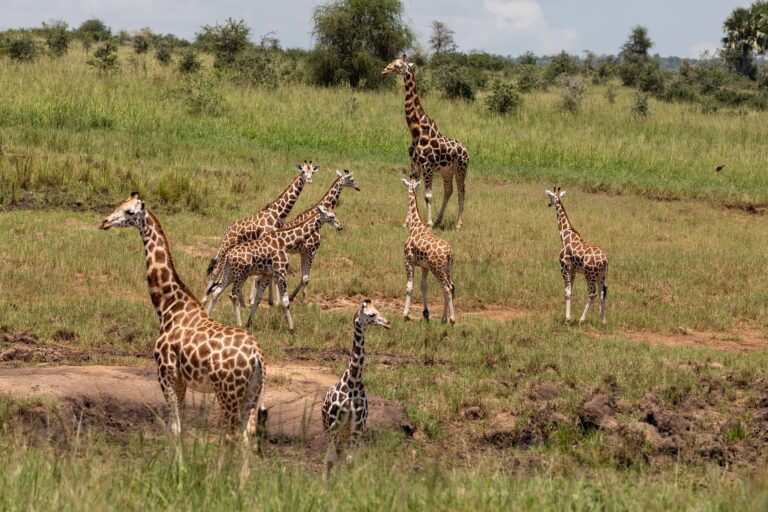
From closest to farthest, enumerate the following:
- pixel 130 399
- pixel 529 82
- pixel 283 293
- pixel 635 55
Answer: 1. pixel 130 399
2. pixel 283 293
3. pixel 529 82
4. pixel 635 55

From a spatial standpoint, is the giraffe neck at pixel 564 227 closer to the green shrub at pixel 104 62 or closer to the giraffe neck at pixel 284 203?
the giraffe neck at pixel 284 203

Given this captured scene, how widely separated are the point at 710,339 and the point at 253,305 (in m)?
6.13

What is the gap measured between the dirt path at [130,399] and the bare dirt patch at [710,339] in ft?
17.7

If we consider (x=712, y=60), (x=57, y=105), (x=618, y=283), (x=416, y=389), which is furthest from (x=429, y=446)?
(x=712, y=60)

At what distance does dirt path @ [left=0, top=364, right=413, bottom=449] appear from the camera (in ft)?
33.2

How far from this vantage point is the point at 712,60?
77875 mm

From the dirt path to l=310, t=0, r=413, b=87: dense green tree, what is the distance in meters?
28.6

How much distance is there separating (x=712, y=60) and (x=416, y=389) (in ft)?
233

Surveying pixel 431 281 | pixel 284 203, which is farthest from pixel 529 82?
pixel 284 203

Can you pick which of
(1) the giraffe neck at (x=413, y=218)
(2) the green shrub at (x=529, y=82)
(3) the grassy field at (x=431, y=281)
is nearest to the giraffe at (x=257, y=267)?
(3) the grassy field at (x=431, y=281)

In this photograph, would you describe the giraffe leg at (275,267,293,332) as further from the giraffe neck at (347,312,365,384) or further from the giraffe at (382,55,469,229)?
the giraffe at (382,55,469,229)

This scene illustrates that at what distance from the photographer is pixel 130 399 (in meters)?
10.5

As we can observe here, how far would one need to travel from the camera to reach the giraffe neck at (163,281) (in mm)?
9586

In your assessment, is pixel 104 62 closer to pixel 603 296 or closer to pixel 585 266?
pixel 585 266
